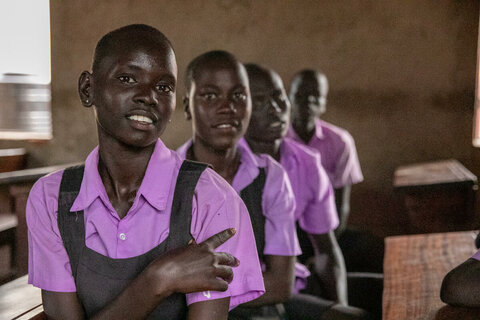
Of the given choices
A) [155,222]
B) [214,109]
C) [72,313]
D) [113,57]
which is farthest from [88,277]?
[214,109]

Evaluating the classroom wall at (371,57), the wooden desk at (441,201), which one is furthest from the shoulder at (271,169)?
the classroom wall at (371,57)

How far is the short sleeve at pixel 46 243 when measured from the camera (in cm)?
122

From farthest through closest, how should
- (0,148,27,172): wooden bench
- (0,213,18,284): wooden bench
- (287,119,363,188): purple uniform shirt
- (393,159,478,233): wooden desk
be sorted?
(0,148,27,172): wooden bench, (287,119,363,188): purple uniform shirt, (0,213,18,284): wooden bench, (393,159,478,233): wooden desk

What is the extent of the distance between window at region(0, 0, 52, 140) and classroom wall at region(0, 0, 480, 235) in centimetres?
76

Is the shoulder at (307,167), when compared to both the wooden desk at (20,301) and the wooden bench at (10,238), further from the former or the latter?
the wooden bench at (10,238)

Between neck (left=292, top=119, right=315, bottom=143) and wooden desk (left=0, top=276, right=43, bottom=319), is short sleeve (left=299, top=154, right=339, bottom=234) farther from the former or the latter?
wooden desk (left=0, top=276, right=43, bottom=319)

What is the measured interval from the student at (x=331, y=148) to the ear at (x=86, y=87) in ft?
7.47

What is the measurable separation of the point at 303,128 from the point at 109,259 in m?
2.55

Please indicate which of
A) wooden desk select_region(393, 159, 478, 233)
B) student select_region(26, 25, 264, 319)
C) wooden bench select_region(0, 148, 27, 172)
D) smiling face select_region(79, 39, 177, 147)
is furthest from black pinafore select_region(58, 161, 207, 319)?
wooden bench select_region(0, 148, 27, 172)

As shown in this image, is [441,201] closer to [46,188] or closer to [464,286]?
[464,286]

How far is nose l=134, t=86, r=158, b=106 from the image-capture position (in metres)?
1.23

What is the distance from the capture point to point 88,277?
123cm

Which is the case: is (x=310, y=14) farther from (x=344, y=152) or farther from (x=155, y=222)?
(x=155, y=222)

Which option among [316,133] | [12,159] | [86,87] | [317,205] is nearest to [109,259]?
[86,87]
